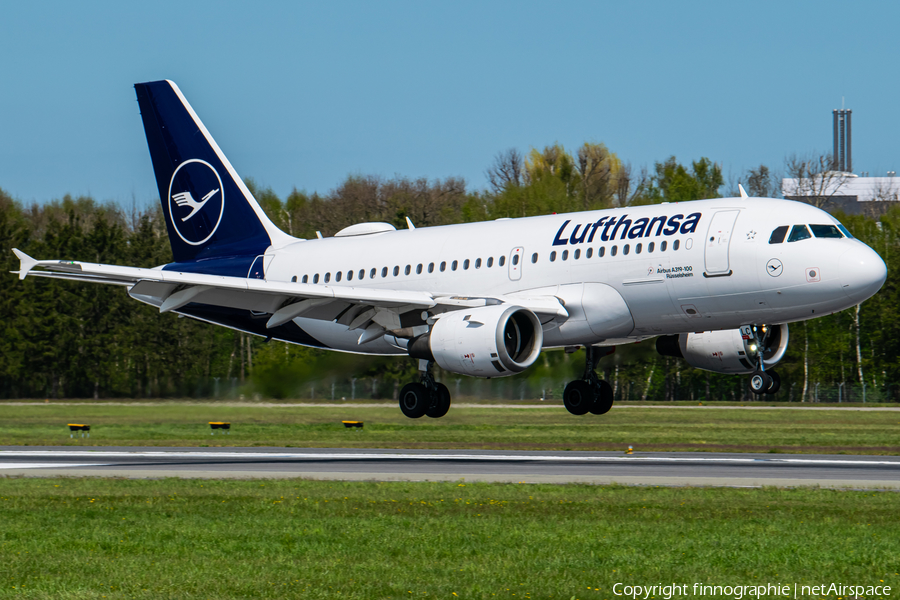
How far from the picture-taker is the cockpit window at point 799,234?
29172 mm

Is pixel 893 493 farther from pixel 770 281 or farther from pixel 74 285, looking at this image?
pixel 74 285

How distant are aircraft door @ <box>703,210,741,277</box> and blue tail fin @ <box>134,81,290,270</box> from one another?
1571cm

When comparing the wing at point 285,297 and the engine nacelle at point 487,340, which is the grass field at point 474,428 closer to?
the wing at point 285,297

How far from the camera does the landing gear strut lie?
30297 millimetres

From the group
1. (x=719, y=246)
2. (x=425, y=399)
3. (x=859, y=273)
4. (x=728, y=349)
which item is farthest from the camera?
(x=425, y=399)

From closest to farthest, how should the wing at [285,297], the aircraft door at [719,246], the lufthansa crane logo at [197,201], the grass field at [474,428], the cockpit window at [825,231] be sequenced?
1. the cockpit window at [825,231]
2. the aircraft door at [719,246]
3. the wing at [285,297]
4. the lufthansa crane logo at [197,201]
5. the grass field at [474,428]

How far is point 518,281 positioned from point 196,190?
13229 mm

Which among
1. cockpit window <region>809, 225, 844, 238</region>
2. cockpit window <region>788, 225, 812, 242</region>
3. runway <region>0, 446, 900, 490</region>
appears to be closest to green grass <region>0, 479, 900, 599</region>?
runway <region>0, 446, 900, 490</region>

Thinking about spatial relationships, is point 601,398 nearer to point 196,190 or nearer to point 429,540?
point 196,190

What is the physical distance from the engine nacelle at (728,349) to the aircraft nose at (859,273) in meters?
4.27

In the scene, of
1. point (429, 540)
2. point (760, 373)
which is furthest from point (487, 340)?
point (429, 540)

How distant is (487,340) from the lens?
30.3 m

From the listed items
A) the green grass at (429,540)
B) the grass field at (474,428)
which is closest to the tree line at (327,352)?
the grass field at (474,428)

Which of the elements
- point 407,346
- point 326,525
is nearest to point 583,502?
point 326,525
